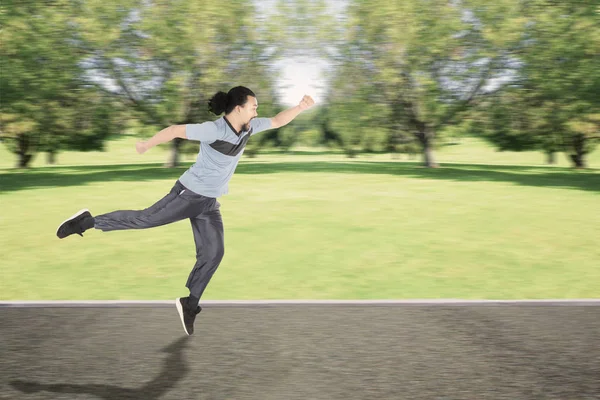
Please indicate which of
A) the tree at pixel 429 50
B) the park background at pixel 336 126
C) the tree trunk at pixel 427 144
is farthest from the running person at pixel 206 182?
the tree trunk at pixel 427 144

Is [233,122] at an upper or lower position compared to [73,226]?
upper

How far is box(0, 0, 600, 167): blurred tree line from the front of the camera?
96.6 feet

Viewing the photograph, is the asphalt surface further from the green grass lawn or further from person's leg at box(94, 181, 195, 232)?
the green grass lawn

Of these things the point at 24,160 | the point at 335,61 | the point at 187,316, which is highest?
the point at 187,316

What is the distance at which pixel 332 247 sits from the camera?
11.4m

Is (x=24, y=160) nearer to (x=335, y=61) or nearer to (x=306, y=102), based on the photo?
(x=335, y=61)

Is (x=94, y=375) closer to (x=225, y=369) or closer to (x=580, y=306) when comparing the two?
(x=225, y=369)

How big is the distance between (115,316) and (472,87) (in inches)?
1224

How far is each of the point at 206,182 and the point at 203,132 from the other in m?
0.38

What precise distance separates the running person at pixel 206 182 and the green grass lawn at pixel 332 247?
7.92 ft

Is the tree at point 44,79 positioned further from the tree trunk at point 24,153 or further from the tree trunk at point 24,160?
the tree trunk at point 24,160

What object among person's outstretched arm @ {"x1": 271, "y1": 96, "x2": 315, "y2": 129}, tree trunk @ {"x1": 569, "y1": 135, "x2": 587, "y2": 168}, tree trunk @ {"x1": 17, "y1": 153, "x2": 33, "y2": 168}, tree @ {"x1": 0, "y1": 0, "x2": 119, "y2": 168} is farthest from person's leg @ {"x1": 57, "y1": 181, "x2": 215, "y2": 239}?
tree trunk @ {"x1": 17, "y1": 153, "x2": 33, "y2": 168}

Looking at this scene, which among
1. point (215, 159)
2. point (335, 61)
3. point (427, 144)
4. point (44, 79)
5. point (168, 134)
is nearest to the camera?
point (168, 134)

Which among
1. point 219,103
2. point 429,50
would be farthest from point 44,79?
point 219,103
